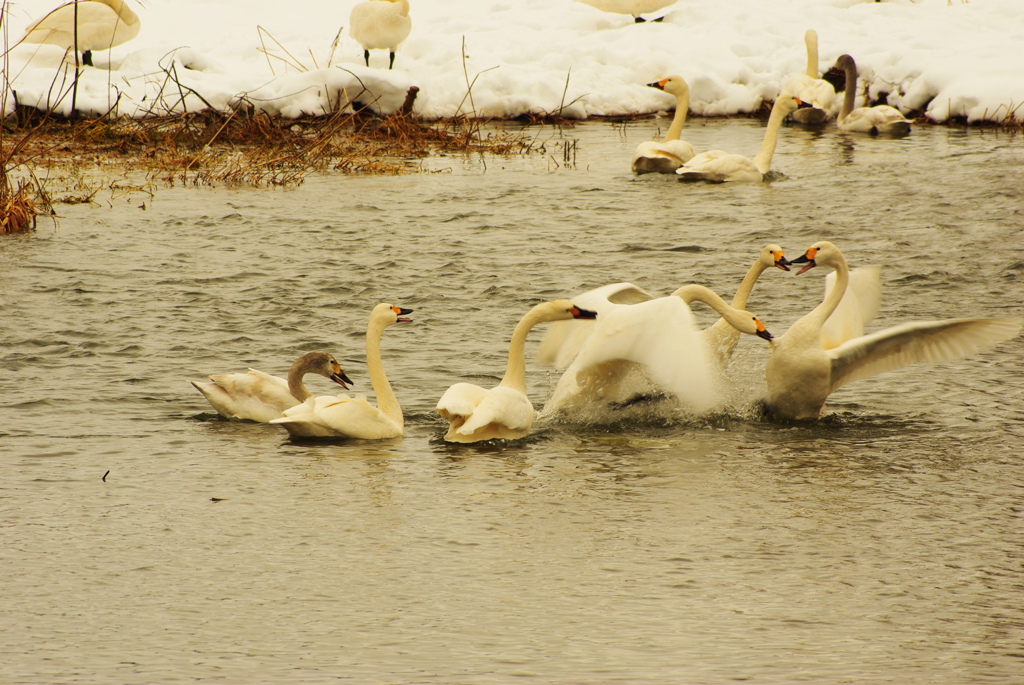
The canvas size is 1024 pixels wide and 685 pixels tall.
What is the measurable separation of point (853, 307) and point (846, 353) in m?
0.92

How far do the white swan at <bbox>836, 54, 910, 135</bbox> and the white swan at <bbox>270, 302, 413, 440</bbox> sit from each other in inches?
448

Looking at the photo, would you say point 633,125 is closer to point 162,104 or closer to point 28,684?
point 162,104

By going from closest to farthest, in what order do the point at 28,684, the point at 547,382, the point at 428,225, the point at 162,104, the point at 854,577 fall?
the point at 28,684, the point at 854,577, the point at 547,382, the point at 428,225, the point at 162,104

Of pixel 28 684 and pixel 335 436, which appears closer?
pixel 28 684

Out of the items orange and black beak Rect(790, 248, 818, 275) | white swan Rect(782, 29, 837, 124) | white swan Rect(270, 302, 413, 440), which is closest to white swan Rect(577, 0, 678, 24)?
white swan Rect(782, 29, 837, 124)

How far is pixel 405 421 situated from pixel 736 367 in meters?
2.12

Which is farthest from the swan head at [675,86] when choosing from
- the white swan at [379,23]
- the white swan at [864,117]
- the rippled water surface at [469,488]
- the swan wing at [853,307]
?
the swan wing at [853,307]

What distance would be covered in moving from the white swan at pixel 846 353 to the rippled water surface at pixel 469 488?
203 millimetres

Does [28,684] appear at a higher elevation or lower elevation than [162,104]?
lower

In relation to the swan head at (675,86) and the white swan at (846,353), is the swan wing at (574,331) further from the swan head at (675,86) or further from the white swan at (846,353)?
the swan head at (675,86)

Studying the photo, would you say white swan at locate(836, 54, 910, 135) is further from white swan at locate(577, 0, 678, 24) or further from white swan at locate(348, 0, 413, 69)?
white swan at locate(348, 0, 413, 69)

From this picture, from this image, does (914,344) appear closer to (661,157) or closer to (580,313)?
(580,313)

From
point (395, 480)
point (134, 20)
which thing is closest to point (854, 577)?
point (395, 480)

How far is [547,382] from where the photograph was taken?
25.2 ft
